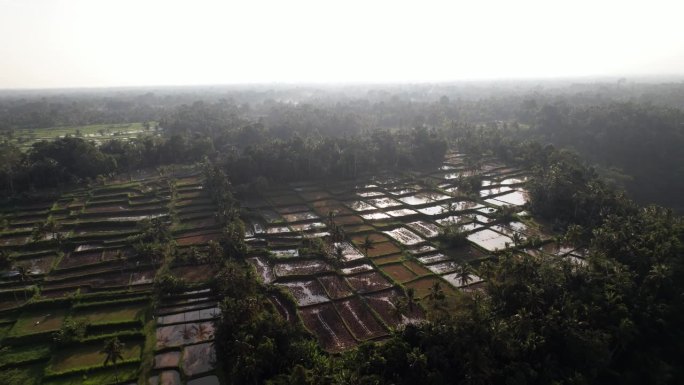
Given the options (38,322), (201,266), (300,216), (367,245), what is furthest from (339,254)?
(38,322)

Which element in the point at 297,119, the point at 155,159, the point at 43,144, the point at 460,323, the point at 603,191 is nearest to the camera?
the point at 460,323

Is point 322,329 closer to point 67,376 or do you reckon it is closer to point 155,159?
point 67,376

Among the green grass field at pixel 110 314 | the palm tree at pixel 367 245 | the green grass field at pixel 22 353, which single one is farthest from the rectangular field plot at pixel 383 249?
the green grass field at pixel 22 353

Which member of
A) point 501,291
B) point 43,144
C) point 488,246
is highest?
point 43,144

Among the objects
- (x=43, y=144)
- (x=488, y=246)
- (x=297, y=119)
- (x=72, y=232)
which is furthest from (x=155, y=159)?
(x=488, y=246)

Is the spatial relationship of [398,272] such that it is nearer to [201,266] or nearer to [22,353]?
[201,266]

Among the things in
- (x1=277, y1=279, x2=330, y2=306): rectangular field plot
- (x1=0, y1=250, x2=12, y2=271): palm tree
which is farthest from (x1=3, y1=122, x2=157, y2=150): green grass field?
(x1=277, y1=279, x2=330, y2=306): rectangular field plot

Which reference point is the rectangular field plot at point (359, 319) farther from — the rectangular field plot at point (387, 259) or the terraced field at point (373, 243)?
the rectangular field plot at point (387, 259)
